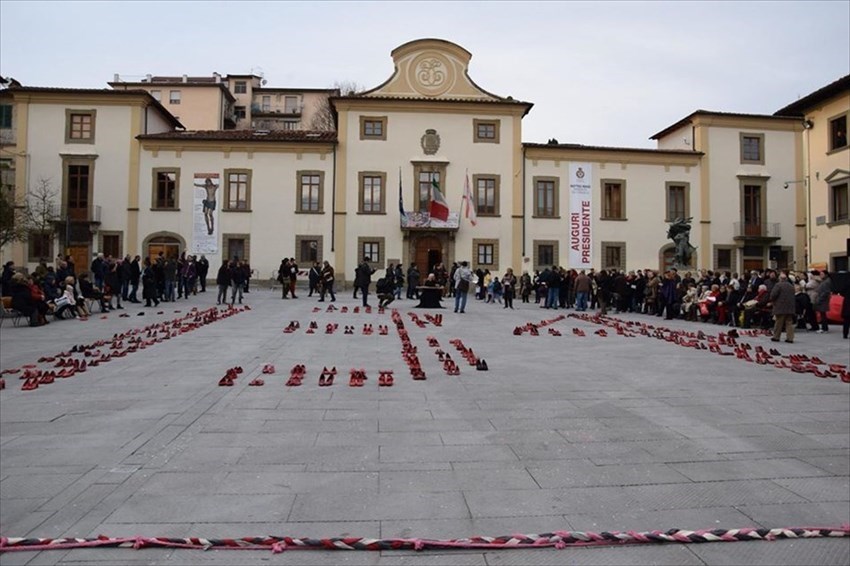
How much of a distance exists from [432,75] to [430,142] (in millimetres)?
4243

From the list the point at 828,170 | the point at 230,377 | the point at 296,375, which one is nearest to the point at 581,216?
the point at 828,170

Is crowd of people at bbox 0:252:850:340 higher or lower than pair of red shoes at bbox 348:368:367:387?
higher

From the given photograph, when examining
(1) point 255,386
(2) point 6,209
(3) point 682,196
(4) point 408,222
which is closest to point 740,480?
(1) point 255,386

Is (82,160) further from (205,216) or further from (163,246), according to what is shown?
(205,216)

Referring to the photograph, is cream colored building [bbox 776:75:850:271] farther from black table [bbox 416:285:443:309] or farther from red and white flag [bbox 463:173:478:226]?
black table [bbox 416:285:443:309]

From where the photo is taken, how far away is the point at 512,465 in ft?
19.0

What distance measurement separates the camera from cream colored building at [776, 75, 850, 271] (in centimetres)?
3089

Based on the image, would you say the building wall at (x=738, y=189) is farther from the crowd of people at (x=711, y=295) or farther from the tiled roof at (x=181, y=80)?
the tiled roof at (x=181, y=80)

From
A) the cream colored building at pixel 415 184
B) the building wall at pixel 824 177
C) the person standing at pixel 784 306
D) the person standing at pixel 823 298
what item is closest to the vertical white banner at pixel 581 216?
the cream colored building at pixel 415 184

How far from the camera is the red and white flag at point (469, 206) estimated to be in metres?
38.8

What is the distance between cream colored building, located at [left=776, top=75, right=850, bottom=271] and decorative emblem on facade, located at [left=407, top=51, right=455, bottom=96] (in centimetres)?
1857

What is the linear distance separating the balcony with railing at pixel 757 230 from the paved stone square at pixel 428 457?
115 feet

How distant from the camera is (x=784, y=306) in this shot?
1528cm

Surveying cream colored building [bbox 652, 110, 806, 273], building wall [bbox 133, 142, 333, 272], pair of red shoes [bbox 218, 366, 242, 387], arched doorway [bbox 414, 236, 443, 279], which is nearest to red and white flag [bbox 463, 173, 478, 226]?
arched doorway [bbox 414, 236, 443, 279]
